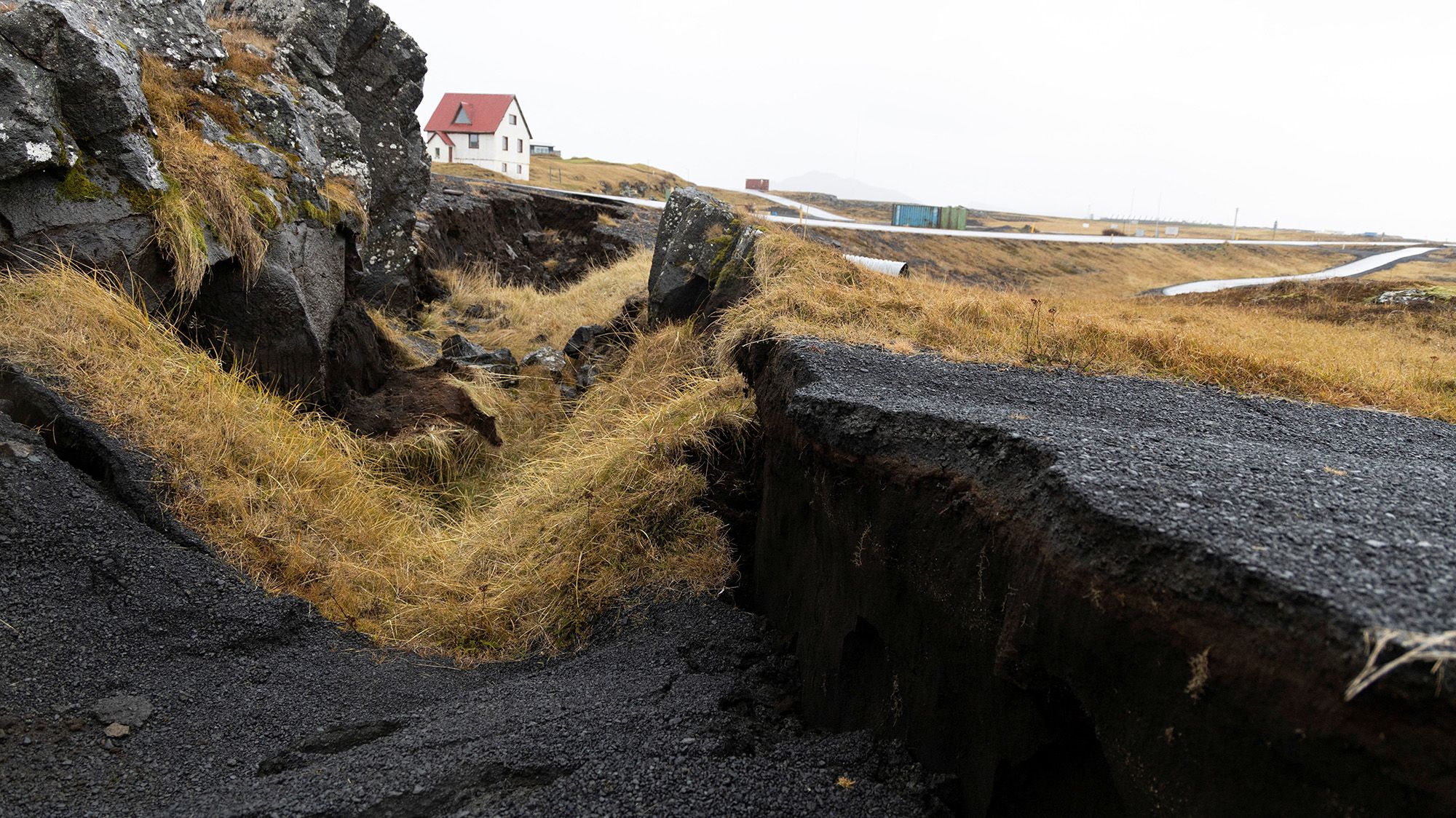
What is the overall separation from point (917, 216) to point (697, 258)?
35685 millimetres

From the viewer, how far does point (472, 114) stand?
51312mm

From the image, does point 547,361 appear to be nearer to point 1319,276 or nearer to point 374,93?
point 374,93

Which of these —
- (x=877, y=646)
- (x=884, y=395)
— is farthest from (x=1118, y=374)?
(x=877, y=646)

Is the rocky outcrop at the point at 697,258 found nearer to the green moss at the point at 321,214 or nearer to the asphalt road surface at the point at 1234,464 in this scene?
the green moss at the point at 321,214

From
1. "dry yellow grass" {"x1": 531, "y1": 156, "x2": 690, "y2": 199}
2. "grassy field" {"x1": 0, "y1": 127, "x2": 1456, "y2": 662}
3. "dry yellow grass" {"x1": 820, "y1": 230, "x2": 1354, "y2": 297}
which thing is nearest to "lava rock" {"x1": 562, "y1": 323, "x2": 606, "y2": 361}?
"grassy field" {"x1": 0, "y1": 127, "x2": 1456, "y2": 662}

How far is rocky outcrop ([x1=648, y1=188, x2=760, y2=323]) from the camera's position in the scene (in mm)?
7801

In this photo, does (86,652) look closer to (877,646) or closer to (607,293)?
(877,646)

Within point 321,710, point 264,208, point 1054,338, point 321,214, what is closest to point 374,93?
point 321,214

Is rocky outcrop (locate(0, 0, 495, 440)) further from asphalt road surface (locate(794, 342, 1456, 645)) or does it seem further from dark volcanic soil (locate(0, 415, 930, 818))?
asphalt road surface (locate(794, 342, 1456, 645))

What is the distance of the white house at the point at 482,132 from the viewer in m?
50.5

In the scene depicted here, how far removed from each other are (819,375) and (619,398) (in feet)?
11.5

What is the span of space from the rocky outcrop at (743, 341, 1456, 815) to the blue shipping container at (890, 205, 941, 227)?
3651 cm

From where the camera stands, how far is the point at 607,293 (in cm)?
1159

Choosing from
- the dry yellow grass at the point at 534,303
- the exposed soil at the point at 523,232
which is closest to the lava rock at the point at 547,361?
the dry yellow grass at the point at 534,303
